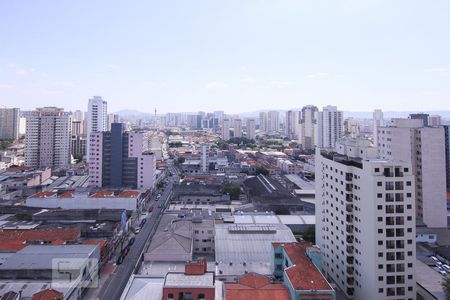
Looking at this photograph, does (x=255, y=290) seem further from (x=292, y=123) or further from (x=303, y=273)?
(x=292, y=123)

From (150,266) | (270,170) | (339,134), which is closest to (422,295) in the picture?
(150,266)

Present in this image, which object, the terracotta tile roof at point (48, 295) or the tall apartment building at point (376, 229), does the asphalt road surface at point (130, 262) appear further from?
the tall apartment building at point (376, 229)

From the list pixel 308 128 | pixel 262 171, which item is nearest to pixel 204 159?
pixel 262 171

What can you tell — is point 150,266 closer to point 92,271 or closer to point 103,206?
point 92,271

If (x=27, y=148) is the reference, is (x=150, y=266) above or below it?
below

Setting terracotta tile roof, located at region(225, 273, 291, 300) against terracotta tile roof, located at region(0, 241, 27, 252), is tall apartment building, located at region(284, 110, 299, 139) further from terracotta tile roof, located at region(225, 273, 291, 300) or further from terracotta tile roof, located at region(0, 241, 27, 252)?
terracotta tile roof, located at region(225, 273, 291, 300)

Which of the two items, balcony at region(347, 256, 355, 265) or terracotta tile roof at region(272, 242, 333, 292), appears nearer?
terracotta tile roof at region(272, 242, 333, 292)

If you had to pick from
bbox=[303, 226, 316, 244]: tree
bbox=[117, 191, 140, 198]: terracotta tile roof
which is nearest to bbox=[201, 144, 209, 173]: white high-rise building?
bbox=[117, 191, 140, 198]: terracotta tile roof
